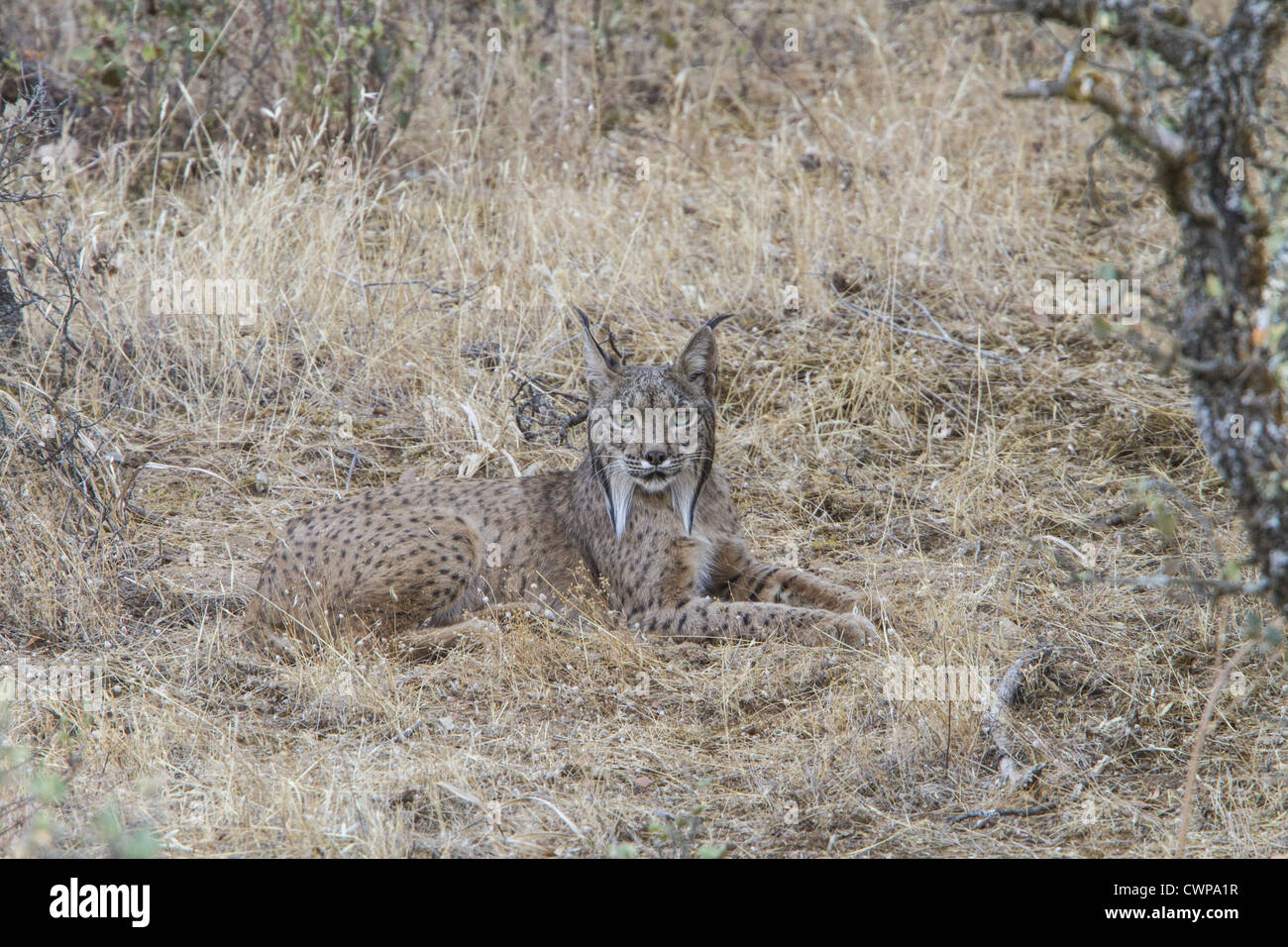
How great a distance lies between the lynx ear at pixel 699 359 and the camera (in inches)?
210

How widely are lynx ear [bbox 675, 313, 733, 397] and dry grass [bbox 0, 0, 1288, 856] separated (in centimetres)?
83

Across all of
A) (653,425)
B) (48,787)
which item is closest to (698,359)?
(653,425)

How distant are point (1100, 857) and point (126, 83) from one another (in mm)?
7287

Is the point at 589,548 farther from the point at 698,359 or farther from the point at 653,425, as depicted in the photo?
the point at 698,359

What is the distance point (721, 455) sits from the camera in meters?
6.34

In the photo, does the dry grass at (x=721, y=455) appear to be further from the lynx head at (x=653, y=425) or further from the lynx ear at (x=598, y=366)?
the lynx ear at (x=598, y=366)

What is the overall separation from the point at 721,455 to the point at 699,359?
40.1 inches

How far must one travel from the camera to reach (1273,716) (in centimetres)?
403

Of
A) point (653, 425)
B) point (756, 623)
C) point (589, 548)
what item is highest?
point (653, 425)

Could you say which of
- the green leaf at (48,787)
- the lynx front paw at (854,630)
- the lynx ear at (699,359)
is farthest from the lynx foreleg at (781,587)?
the green leaf at (48,787)

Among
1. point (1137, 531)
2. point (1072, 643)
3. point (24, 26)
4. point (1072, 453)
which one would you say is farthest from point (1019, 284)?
point (24, 26)

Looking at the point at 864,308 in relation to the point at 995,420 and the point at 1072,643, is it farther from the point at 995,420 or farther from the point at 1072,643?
the point at 1072,643
